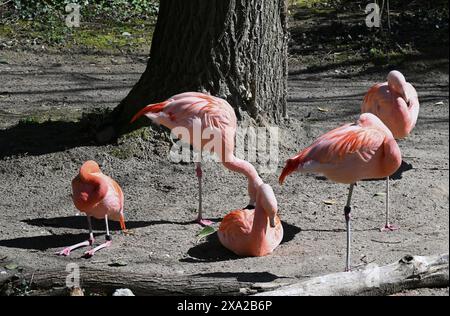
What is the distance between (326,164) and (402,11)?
7.45 metres

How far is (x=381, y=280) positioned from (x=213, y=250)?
1.48m

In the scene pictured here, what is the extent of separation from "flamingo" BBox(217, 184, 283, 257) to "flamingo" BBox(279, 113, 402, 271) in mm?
282

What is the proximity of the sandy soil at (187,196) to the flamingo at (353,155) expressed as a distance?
1.85 ft

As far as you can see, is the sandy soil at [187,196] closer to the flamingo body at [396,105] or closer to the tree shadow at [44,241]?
the tree shadow at [44,241]

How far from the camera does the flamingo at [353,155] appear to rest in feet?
15.9

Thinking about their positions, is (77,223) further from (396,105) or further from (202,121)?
(396,105)

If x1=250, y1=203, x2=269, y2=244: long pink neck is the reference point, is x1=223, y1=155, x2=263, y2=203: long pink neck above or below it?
above

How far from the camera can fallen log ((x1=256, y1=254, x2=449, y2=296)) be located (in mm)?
4066

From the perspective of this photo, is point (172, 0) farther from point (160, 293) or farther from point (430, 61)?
point (430, 61)

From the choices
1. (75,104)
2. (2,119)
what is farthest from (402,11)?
(2,119)
